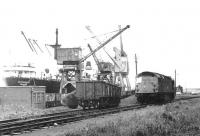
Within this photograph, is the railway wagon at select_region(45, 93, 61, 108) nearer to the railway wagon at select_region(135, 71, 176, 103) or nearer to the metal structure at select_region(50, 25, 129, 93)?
the metal structure at select_region(50, 25, 129, 93)

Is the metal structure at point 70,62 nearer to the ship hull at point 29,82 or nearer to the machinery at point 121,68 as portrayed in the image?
the ship hull at point 29,82

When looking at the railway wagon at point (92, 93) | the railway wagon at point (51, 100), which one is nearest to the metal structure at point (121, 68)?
the railway wagon at point (51, 100)

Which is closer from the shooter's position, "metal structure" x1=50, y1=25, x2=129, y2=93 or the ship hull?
"metal structure" x1=50, y1=25, x2=129, y2=93

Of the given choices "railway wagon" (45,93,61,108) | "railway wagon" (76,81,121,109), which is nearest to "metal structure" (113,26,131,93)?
"railway wagon" (45,93,61,108)

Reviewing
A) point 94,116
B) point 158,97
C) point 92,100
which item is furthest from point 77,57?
point 94,116

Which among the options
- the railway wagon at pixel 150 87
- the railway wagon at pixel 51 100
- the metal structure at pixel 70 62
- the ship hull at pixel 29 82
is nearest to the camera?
the railway wagon at pixel 150 87

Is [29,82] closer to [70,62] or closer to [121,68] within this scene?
[70,62]

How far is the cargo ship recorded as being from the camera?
55.3 m

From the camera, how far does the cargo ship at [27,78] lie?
55312 mm

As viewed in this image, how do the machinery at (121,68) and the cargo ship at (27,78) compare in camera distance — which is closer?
the cargo ship at (27,78)

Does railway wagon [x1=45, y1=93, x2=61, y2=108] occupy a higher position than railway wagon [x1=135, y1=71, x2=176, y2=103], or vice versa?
railway wagon [x1=135, y1=71, x2=176, y2=103]

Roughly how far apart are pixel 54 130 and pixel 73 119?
14.9ft

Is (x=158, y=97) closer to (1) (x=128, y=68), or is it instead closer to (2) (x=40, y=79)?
(2) (x=40, y=79)

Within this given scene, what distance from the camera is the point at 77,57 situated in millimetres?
51000
